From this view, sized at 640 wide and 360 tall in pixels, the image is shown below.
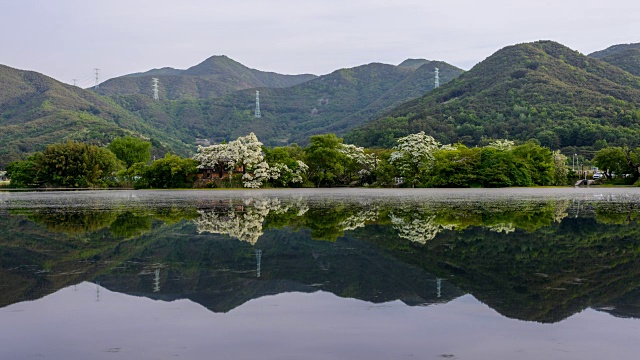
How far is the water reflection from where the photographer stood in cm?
922

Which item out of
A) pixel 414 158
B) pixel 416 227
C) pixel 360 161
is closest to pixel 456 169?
pixel 414 158

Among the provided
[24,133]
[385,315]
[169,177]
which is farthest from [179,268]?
[24,133]

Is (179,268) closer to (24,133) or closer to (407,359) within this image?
(407,359)

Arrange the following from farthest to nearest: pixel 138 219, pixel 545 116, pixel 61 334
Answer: pixel 545 116 → pixel 138 219 → pixel 61 334

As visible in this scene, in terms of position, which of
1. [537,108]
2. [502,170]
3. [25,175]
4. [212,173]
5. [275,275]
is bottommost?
[275,275]

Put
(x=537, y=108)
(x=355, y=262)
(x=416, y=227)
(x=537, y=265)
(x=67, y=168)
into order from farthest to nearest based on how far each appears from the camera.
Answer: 1. (x=537, y=108)
2. (x=67, y=168)
3. (x=416, y=227)
4. (x=355, y=262)
5. (x=537, y=265)

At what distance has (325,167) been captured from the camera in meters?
83.7

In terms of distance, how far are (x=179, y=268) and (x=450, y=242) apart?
6.66 meters

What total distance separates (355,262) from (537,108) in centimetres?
14958

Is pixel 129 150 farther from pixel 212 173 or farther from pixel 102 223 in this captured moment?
pixel 102 223

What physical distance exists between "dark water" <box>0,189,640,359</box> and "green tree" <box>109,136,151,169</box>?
335 feet

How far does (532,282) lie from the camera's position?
976 centimetres

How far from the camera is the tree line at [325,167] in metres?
73.9

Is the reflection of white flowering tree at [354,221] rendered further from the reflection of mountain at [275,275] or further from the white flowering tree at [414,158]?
the white flowering tree at [414,158]
